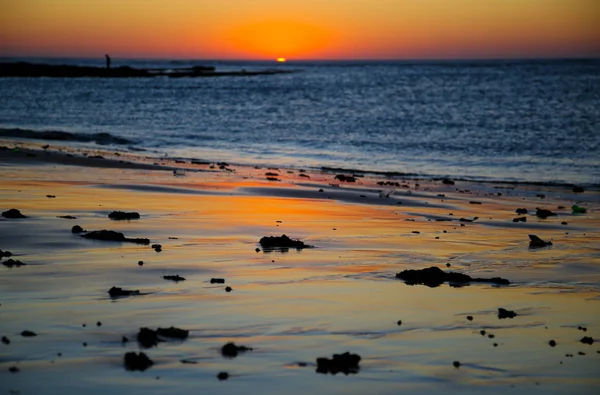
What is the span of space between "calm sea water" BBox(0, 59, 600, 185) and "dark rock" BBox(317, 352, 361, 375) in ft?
79.7

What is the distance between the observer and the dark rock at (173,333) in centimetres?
784

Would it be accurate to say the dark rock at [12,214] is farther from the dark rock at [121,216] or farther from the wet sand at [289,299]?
the dark rock at [121,216]

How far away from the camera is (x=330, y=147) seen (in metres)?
43.5

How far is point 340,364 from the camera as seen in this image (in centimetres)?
721

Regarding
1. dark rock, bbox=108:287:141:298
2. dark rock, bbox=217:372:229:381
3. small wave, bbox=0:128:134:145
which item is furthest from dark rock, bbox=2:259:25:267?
small wave, bbox=0:128:134:145

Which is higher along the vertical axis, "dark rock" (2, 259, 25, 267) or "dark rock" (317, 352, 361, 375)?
"dark rock" (2, 259, 25, 267)

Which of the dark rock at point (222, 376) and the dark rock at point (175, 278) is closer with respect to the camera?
the dark rock at point (222, 376)

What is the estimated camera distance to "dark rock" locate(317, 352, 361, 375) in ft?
23.5

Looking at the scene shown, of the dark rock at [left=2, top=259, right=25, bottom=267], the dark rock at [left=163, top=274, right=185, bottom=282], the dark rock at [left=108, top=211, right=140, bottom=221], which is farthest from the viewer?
the dark rock at [left=108, top=211, right=140, bottom=221]

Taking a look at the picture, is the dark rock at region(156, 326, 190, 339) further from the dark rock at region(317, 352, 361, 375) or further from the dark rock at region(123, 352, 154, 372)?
the dark rock at region(317, 352, 361, 375)

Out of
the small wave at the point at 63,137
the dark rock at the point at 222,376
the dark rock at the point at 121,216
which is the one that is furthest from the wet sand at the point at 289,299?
the small wave at the point at 63,137

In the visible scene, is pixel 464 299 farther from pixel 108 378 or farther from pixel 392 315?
pixel 108 378

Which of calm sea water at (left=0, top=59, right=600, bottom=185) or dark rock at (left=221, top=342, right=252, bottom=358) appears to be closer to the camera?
dark rock at (left=221, top=342, right=252, bottom=358)

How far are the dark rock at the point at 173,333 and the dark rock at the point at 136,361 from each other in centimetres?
71
